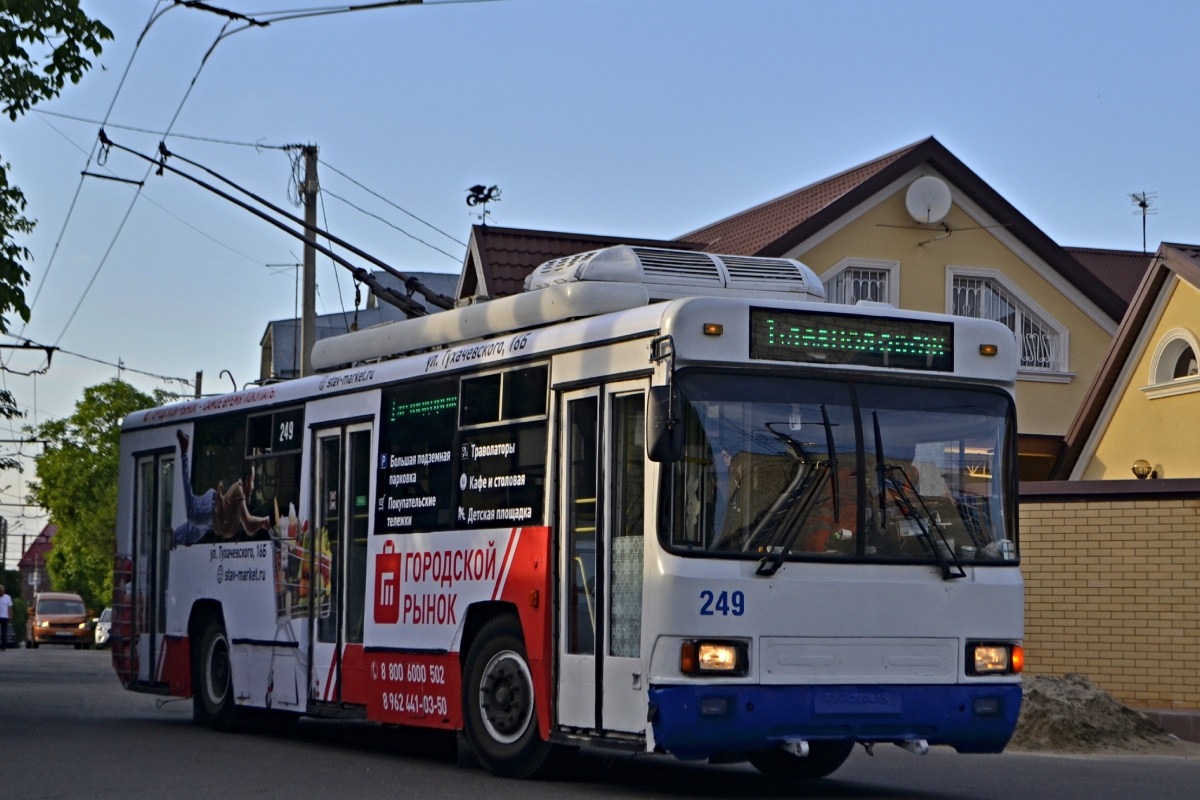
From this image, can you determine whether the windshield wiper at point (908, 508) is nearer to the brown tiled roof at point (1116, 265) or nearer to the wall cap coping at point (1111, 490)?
the wall cap coping at point (1111, 490)

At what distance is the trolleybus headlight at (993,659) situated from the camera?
32.3 feet

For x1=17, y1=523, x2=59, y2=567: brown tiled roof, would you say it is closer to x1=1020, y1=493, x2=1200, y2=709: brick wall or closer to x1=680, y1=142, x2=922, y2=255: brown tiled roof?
x1=680, y1=142, x2=922, y2=255: brown tiled roof

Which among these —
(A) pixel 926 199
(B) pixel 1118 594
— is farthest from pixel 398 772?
(A) pixel 926 199

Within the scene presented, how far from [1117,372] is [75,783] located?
50.8 feet

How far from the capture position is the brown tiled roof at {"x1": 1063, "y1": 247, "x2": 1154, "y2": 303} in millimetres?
32253

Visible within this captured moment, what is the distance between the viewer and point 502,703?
10.7 meters

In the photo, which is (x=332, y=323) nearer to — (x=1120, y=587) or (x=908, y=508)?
(x=1120, y=587)

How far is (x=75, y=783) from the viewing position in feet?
34.1

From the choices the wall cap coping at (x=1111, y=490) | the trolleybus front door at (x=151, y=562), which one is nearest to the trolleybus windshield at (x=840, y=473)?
the wall cap coping at (x=1111, y=490)

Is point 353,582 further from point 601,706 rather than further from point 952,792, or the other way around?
point 952,792

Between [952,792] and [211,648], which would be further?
[211,648]

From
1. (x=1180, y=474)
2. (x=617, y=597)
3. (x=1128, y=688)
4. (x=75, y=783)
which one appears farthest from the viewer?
(x=1180, y=474)

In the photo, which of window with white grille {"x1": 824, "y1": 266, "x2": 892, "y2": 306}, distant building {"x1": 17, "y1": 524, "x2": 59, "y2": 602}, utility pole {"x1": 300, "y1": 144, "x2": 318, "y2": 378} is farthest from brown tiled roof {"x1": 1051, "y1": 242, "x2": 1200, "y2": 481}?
distant building {"x1": 17, "y1": 524, "x2": 59, "y2": 602}

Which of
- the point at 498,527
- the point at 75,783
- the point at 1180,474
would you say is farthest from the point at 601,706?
the point at 1180,474
